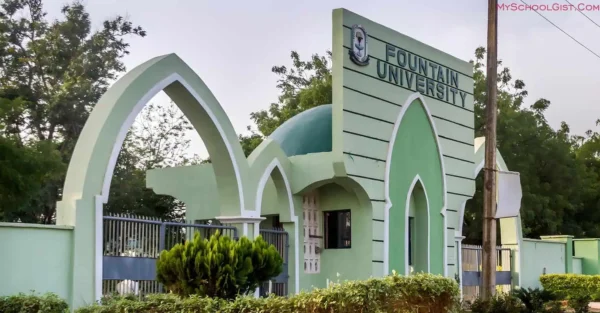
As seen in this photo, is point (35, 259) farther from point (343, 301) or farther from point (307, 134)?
point (307, 134)

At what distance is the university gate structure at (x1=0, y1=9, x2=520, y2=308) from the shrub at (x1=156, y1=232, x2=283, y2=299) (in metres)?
1.84

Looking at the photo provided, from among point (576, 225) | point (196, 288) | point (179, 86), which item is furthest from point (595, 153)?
point (196, 288)

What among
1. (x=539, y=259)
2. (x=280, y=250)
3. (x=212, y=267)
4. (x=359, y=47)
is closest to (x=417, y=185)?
(x=280, y=250)

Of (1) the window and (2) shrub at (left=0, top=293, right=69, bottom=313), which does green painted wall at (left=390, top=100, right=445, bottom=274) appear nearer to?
(1) the window

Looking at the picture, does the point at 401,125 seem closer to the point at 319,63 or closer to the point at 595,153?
the point at 319,63

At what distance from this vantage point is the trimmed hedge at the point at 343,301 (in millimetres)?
10312

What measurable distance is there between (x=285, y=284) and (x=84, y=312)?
332 inches

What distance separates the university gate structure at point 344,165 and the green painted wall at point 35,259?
0.67 meters

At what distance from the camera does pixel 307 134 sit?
20.7 m

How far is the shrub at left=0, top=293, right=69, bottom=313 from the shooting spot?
38.6 feet

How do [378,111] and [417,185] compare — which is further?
[417,185]

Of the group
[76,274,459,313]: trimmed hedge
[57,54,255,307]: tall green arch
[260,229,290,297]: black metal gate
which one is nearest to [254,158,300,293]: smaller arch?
[260,229,290,297]: black metal gate

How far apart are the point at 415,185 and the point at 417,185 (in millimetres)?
57

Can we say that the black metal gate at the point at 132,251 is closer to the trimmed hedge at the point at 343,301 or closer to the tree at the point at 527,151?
the trimmed hedge at the point at 343,301
